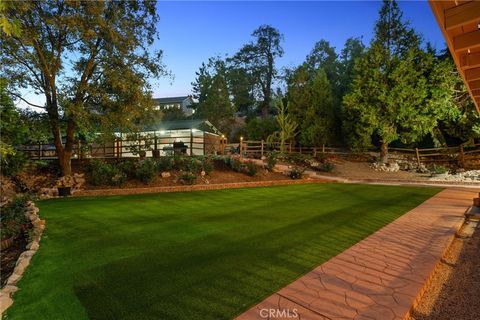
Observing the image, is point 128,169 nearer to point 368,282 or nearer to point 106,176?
point 106,176

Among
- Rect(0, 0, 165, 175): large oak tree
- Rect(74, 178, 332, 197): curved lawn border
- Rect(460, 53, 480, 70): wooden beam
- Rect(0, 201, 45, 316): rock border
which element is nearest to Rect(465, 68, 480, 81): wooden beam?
Rect(460, 53, 480, 70): wooden beam

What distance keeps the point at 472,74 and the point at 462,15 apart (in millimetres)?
1799

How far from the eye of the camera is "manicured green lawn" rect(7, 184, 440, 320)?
8.80 ft

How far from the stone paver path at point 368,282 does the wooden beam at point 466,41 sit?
8.11ft

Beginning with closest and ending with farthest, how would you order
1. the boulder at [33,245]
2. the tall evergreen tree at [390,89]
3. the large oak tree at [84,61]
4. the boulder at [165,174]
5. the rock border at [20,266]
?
1. the rock border at [20,266]
2. the boulder at [33,245]
3. the large oak tree at [84,61]
4. the boulder at [165,174]
5. the tall evergreen tree at [390,89]

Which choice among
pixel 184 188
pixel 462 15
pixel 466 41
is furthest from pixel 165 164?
pixel 462 15

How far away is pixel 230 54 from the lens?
38.3 m

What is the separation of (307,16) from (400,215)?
513 inches

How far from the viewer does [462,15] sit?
2.29 meters

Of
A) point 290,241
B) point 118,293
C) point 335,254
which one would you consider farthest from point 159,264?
point 335,254

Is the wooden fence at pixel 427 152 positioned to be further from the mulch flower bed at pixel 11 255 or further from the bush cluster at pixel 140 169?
the mulch flower bed at pixel 11 255

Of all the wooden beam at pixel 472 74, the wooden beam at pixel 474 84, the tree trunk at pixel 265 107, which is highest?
the tree trunk at pixel 265 107

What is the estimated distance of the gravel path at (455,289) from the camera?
9.06 ft

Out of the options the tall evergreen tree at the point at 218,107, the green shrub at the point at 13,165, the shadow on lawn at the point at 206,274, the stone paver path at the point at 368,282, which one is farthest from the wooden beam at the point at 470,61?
the tall evergreen tree at the point at 218,107
